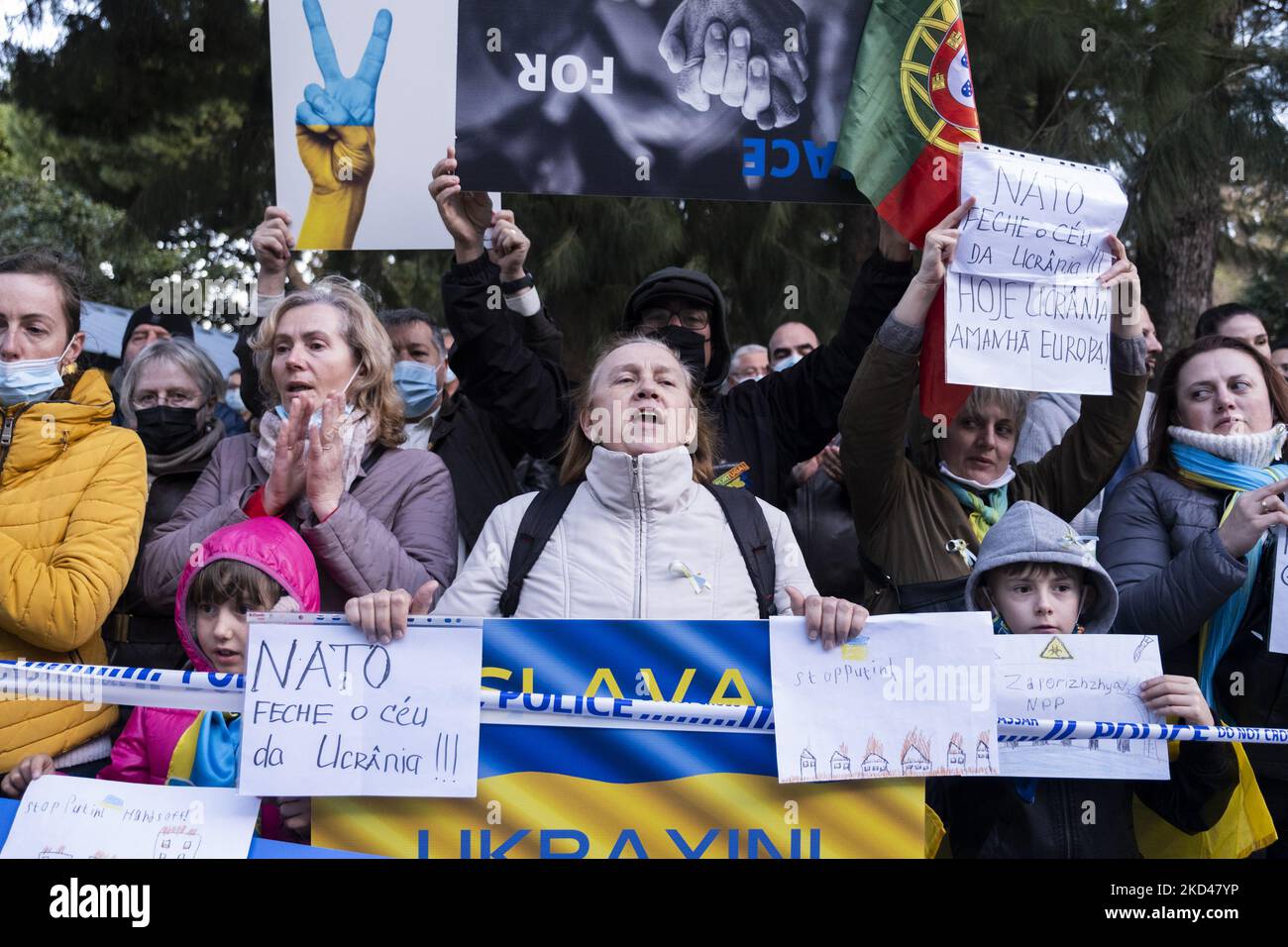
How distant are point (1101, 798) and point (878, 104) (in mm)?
2256

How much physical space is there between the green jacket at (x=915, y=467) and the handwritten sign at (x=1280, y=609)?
725 mm

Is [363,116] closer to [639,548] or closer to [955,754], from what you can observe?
[639,548]

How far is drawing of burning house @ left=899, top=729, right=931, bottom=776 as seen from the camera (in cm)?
315

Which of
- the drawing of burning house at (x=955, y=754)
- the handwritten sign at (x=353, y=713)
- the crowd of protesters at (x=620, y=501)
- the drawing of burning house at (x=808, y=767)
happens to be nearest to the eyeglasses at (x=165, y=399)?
the crowd of protesters at (x=620, y=501)

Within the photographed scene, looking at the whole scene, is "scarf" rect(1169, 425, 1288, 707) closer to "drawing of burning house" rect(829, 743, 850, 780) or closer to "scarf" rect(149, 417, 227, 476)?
"drawing of burning house" rect(829, 743, 850, 780)

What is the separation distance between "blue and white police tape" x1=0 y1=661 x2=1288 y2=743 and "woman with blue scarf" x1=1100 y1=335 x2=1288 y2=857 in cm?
54

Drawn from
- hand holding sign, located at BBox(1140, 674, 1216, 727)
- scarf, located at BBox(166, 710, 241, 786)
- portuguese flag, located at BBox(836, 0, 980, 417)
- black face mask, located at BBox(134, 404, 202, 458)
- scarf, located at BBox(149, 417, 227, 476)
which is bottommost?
scarf, located at BBox(166, 710, 241, 786)

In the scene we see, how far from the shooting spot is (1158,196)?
6.83 meters

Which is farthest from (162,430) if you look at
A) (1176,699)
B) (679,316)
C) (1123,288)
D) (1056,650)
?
(1176,699)

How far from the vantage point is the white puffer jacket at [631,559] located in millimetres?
3453

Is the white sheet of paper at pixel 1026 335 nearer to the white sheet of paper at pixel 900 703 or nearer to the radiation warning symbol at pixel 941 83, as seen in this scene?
the radiation warning symbol at pixel 941 83

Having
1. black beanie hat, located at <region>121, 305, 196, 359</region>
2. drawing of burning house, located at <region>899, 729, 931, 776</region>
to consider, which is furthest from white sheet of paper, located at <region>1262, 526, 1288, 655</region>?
black beanie hat, located at <region>121, 305, 196, 359</region>

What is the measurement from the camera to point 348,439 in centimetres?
388

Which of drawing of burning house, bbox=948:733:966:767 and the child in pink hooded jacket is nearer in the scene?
drawing of burning house, bbox=948:733:966:767
